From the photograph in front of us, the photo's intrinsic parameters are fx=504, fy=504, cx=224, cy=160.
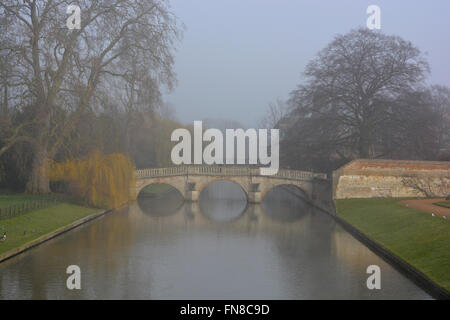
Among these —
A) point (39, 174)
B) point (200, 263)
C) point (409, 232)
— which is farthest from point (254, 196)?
point (200, 263)

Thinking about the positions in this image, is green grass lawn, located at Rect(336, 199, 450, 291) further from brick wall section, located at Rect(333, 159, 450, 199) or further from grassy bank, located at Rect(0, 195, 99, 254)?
grassy bank, located at Rect(0, 195, 99, 254)

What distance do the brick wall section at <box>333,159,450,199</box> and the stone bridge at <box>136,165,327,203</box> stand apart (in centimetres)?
498

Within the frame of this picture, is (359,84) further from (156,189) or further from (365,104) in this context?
(156,189)

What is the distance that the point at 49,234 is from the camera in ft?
68.8

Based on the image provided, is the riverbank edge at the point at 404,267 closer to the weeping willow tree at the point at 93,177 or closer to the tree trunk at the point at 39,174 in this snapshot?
the weeping willow tree at the point at 93,177

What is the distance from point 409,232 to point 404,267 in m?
3.91

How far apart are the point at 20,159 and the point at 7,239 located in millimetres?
13333

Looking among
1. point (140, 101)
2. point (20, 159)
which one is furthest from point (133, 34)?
point (20, 159)

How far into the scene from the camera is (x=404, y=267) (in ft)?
55.7

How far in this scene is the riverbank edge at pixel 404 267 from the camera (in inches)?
545

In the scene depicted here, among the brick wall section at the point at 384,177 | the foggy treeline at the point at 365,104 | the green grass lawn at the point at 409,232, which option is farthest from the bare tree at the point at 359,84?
the green grass lawn at the point at 409,232

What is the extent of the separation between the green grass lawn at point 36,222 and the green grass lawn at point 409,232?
13711 mm
